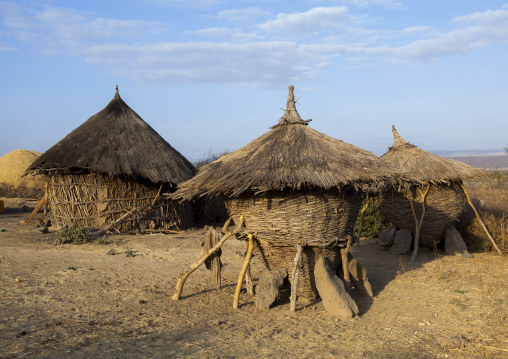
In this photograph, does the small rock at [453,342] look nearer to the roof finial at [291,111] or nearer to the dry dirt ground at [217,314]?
the dry dirt ground at [217,314]

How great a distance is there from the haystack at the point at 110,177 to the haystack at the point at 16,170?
1044 cm

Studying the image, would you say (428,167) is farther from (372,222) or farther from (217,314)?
(217,314)

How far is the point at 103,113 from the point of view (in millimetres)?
13086

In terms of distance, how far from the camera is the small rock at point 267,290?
18.8ft

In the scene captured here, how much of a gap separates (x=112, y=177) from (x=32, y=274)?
15.5 feet

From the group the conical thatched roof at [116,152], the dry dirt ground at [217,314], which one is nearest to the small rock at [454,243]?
the dry dirt ground at [217,314]

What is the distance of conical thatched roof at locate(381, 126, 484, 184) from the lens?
864cm

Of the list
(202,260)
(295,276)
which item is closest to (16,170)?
(202,260)

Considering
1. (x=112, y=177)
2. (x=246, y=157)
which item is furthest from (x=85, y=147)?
(x=246, y=157)

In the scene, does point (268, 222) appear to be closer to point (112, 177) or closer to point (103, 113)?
point (112, 177)

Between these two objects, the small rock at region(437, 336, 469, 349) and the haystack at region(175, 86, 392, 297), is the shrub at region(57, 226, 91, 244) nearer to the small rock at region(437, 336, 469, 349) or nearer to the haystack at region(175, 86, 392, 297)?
the haystack at region(175, 86, 392, 297)

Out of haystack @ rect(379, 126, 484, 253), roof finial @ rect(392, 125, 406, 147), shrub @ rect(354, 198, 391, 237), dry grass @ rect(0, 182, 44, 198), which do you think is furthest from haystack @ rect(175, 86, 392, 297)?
dry grass @ rect(0, 182, 44, 198)

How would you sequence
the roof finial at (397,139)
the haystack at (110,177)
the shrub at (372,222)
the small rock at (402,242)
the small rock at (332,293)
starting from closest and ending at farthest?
the small rock at (332,293) → the small rock at (402,242) → the roof finial at (397,139) → the shrub at (372,222) → the haystack at (110,177)

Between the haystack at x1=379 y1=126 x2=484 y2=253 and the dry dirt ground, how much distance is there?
0.74 meters
